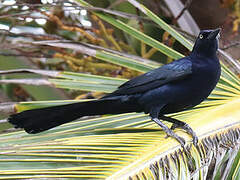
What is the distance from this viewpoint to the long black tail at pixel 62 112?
1.77 m

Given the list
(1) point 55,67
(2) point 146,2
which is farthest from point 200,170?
(1) point 55,67

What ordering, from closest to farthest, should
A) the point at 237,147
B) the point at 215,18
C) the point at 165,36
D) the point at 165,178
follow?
the point at 165,178 → the point at 237,147 → the point at 165,36 → the point at 215,18

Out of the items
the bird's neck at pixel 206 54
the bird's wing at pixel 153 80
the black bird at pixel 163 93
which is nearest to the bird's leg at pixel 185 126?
the black bird at pixel 163 93

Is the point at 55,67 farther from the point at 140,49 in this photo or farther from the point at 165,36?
the point at 165,36

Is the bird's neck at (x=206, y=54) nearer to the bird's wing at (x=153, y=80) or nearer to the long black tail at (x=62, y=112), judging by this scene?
the bird's wing at (x=153, y=80)

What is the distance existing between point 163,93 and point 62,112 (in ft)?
1.62

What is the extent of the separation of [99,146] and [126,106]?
1.79 feet

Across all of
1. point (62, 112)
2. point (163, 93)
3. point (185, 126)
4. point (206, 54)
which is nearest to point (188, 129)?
point (185, 126)

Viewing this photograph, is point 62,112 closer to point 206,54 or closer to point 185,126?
point 185,126

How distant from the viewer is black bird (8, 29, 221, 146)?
1.86m

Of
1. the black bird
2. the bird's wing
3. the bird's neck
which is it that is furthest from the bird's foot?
the bird's neck

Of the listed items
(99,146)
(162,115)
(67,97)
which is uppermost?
(99,146)

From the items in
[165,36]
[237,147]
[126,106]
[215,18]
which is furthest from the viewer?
[215,18]

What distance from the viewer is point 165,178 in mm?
1400
